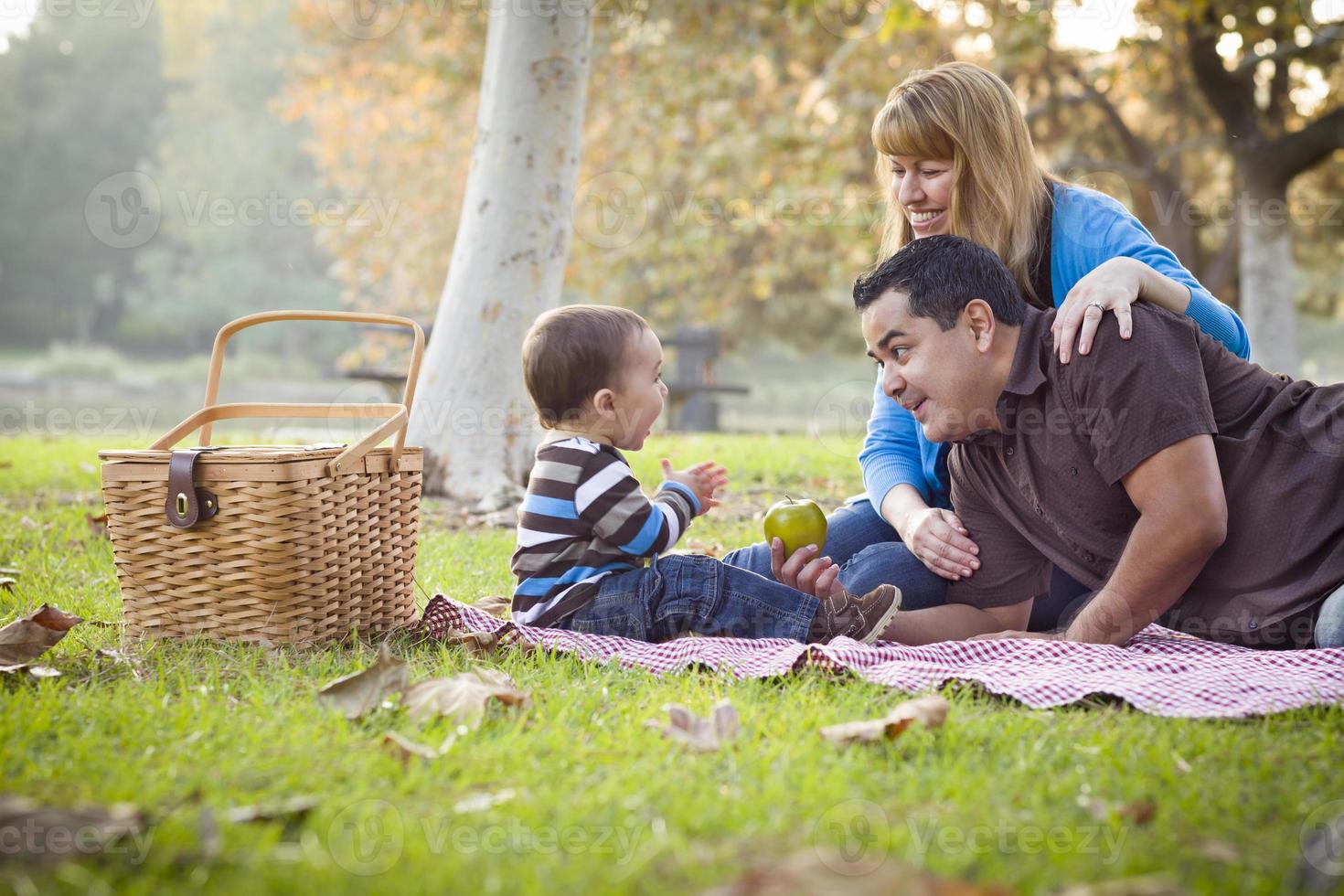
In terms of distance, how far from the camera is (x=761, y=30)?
45.4 feet

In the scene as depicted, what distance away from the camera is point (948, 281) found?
9.59ft

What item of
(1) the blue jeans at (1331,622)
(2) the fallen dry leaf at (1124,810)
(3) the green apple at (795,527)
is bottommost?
(2) the fallen dry leaf at (1124,810)

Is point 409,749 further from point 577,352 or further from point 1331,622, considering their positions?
point 1331,622

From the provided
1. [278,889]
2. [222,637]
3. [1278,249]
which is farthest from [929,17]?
[278,889]

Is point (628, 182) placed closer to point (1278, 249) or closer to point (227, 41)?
point (1278, 249)

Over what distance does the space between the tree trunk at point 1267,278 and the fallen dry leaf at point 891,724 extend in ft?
37.5

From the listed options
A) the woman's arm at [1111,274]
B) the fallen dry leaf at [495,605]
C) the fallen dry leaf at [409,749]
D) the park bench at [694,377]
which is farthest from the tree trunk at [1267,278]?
the fallen dry leaf at [409,749]

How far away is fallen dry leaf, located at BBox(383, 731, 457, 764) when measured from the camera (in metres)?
2.03

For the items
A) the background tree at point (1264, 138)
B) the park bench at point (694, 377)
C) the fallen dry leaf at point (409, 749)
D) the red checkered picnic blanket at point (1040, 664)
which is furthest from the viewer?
Answer: the park bench at point (694, 377)

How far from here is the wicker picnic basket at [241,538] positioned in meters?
2.86

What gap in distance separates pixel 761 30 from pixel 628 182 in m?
4.05

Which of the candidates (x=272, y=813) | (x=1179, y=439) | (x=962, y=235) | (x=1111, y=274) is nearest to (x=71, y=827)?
(x=272, y=813)

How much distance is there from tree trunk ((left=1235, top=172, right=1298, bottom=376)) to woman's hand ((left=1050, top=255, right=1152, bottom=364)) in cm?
1042

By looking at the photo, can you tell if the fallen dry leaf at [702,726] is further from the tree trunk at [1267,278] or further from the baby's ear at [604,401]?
the tree trunk at [1267,278]
